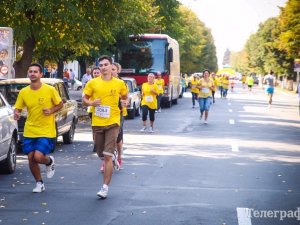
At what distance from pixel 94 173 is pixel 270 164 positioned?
137 inches

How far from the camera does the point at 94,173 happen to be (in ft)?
35.8

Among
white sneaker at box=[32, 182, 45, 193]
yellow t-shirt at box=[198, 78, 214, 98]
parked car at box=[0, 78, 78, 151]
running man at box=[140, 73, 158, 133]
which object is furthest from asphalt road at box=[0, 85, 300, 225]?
yellow t-shirt at box=[198, 78, 214, 98]

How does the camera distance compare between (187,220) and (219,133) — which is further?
(219,133)

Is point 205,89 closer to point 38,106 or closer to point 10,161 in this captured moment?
point 10,161

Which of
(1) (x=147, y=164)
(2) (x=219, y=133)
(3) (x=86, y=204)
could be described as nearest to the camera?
(3) (x=86, y=204)

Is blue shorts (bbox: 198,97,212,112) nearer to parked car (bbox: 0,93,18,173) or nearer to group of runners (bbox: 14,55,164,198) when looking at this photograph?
parked car (bbox: 0,93,18,173)

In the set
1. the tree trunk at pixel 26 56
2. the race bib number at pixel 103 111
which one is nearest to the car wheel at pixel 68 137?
the tree trunk at pixel 26 56

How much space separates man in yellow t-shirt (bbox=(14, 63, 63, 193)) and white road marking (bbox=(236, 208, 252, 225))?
9.11 ft

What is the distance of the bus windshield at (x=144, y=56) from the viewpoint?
3109 centimetres

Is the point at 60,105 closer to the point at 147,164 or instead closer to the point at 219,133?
the point at 147,164

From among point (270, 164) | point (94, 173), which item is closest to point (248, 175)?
point (270, 164)

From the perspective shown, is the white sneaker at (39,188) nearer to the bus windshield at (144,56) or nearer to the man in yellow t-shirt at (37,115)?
the man in yellow t-shirt at (37,115)

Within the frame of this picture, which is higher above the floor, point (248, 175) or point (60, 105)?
point (60, 105)

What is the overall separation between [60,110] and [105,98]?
5.46m
